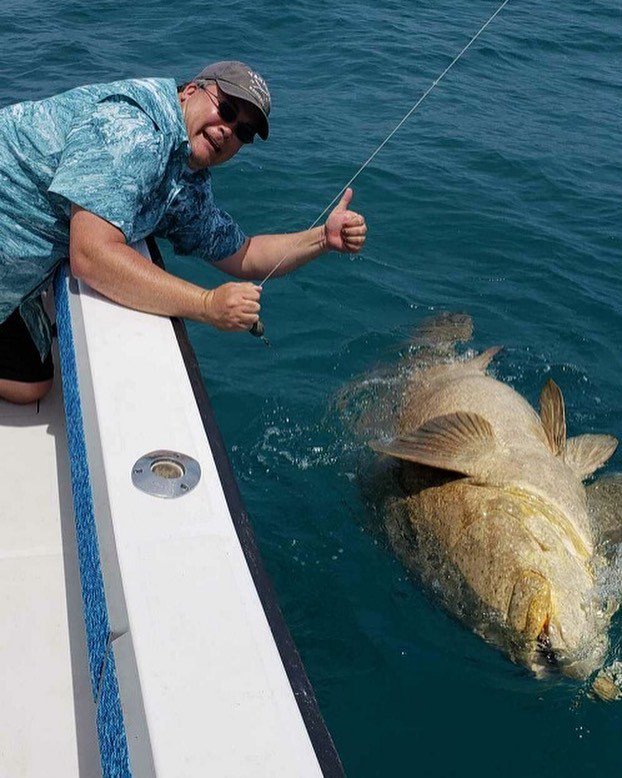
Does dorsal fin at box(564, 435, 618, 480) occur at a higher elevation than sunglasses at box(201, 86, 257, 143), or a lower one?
lower

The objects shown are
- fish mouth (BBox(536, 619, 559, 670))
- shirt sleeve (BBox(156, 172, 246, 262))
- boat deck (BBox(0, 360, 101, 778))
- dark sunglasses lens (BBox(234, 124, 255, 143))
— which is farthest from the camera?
shirt sleeve (BBox(156, 172, 246, 262))

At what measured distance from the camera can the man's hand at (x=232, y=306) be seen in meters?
3.59

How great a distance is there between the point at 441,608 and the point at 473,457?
2.35 ft

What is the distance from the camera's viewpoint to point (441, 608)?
3.99 m

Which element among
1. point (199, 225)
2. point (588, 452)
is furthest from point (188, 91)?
point (588, 452)

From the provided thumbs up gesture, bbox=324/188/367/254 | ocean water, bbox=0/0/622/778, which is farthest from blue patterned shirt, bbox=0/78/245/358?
ocean water, bbox=0/0/622/778

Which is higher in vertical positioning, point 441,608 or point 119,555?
point 119,555

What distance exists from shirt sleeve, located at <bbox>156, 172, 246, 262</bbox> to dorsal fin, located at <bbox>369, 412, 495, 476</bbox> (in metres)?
1.26

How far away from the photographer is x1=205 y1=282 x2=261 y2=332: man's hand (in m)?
3.59

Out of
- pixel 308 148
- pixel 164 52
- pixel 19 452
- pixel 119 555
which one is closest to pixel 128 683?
pixel 119 555

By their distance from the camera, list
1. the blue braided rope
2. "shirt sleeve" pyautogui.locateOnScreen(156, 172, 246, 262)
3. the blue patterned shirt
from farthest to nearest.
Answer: "shirt sleeve" pyautogui.locateOnScreen(156, 172, 246, 262) → the blue patterned shirt → the blue braided rope

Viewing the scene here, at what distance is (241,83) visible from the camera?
12.5 feet

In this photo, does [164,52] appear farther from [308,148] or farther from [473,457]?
[473,457]

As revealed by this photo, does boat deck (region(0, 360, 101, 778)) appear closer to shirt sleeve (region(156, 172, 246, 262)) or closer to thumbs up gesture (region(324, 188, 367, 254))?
shirt sleeve (region(156, 172, 246, 262))
